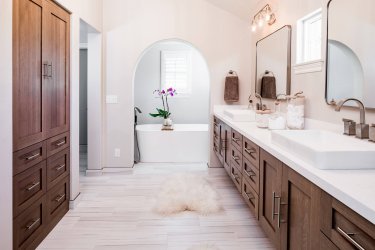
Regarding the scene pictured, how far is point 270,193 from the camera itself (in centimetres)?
202

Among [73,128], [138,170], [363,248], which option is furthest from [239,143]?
[138,170]

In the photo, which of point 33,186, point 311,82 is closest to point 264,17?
point 311,82

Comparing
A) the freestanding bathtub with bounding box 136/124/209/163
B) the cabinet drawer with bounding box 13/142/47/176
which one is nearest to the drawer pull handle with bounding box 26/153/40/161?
the cabinet drawer with bounding box 13/142/47/176

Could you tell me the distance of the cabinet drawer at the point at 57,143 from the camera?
2.68 m

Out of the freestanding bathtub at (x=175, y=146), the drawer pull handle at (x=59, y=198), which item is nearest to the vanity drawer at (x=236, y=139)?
the drawer pull handle at (x=59, y=198)

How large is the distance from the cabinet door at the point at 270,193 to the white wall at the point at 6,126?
1.54m

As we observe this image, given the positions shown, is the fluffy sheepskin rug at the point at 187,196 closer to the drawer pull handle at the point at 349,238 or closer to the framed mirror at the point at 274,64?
the framed mirror at the point at 274,64

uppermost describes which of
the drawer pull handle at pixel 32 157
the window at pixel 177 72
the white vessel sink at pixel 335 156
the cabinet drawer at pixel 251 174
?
the window at pixel 177 72

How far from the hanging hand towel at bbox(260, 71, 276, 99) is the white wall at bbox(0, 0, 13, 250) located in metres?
2.60

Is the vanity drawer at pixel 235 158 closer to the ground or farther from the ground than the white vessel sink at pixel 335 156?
closer to the ground

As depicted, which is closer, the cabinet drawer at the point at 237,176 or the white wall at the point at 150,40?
the cabinet drawer at the point at 237,176

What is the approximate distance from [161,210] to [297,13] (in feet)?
7.28

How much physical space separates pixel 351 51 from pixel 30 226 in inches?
96.1

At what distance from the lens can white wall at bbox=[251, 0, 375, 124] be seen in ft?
7.48
